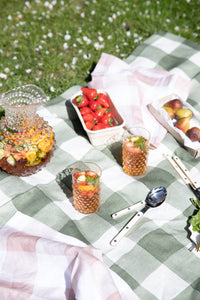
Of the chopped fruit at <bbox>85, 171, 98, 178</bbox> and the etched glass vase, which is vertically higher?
the chopped fruit at <bbox>85, 171, 98, 178</bbox>

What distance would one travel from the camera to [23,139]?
7.24ft

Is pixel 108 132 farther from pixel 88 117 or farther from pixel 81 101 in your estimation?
pixel 81 101

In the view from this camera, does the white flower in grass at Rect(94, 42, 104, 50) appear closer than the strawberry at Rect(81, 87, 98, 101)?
A: No

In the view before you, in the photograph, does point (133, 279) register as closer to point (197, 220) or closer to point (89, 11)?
point (197, 220)

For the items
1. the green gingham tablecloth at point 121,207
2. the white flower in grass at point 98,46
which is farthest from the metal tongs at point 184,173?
Result: the white flower in grass at point 98,46

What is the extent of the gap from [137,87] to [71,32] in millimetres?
1505

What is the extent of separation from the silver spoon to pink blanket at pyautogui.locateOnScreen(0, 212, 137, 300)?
244 millimetres

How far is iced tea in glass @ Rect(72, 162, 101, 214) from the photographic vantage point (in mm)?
2076

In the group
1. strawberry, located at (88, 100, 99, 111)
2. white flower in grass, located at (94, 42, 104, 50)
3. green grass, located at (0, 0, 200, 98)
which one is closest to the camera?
strawberry, located at (88, 100, 99, 111)

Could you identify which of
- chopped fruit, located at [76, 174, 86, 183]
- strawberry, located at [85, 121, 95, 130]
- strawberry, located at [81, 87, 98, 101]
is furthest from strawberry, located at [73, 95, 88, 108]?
chopped fruit, located at [76, 174, 86, 183]

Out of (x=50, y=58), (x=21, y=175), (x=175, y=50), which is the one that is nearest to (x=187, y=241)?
(x=21, y=175)

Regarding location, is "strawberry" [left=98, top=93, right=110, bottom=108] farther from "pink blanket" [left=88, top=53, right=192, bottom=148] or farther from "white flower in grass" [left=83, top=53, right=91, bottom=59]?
"white flower in grass" [left=83, top=53, right=91, bottom=59]

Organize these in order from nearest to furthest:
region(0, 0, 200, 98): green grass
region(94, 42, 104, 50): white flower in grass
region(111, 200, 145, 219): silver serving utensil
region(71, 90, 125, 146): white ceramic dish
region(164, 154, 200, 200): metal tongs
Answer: region(111, 200, 145, 219): silver serving utensil → region(164, 154, 200, 200): metal tongs → region(71, 90, 125, 146): white ceramic dish → region(0, 0, 200, 98): green grass → region(94, 42, 104, 50): white flower in grass

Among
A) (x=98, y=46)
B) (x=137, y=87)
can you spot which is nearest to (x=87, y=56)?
(x=98, y=46)
